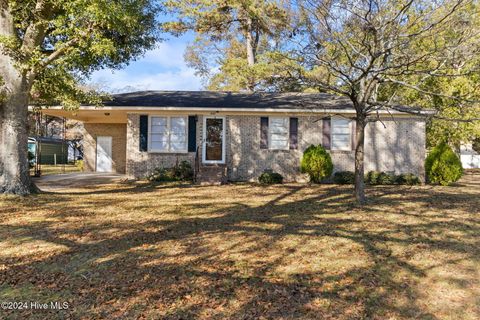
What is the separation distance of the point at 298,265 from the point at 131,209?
195 inches

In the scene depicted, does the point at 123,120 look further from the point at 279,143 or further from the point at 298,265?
the point at 298,265

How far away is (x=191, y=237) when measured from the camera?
559 cm

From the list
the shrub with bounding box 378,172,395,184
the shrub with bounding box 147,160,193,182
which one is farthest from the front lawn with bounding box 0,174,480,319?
the shrub with bounding box 378,172,395,184

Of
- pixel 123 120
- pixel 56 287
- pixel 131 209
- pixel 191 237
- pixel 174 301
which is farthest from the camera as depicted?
pixel 123 120

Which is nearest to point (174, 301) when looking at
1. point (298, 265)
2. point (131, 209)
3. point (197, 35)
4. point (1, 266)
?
point (298, 265)

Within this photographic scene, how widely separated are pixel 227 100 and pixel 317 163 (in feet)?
16.4

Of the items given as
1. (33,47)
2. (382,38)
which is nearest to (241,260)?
(382,38)

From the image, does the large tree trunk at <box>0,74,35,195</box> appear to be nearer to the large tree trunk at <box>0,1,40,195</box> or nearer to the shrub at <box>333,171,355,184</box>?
the large tree trunk at <box>0,1,40,195</box>

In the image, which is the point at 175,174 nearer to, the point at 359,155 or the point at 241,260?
the point at 359,155

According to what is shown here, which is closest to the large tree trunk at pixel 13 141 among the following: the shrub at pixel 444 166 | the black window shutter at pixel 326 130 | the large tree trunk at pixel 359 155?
the large tree trunk at pixel 359 155

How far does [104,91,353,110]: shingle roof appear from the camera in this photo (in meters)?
13.6

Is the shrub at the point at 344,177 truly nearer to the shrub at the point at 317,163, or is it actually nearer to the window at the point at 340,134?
the shrub at the point at 317,163

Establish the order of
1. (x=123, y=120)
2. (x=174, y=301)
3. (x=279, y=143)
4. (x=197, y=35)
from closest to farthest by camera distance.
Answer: (x=174, y=301) < (x=279, y=143) < (x=123, y=120) < (x=197, y=35)

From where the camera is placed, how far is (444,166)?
12961 mm
